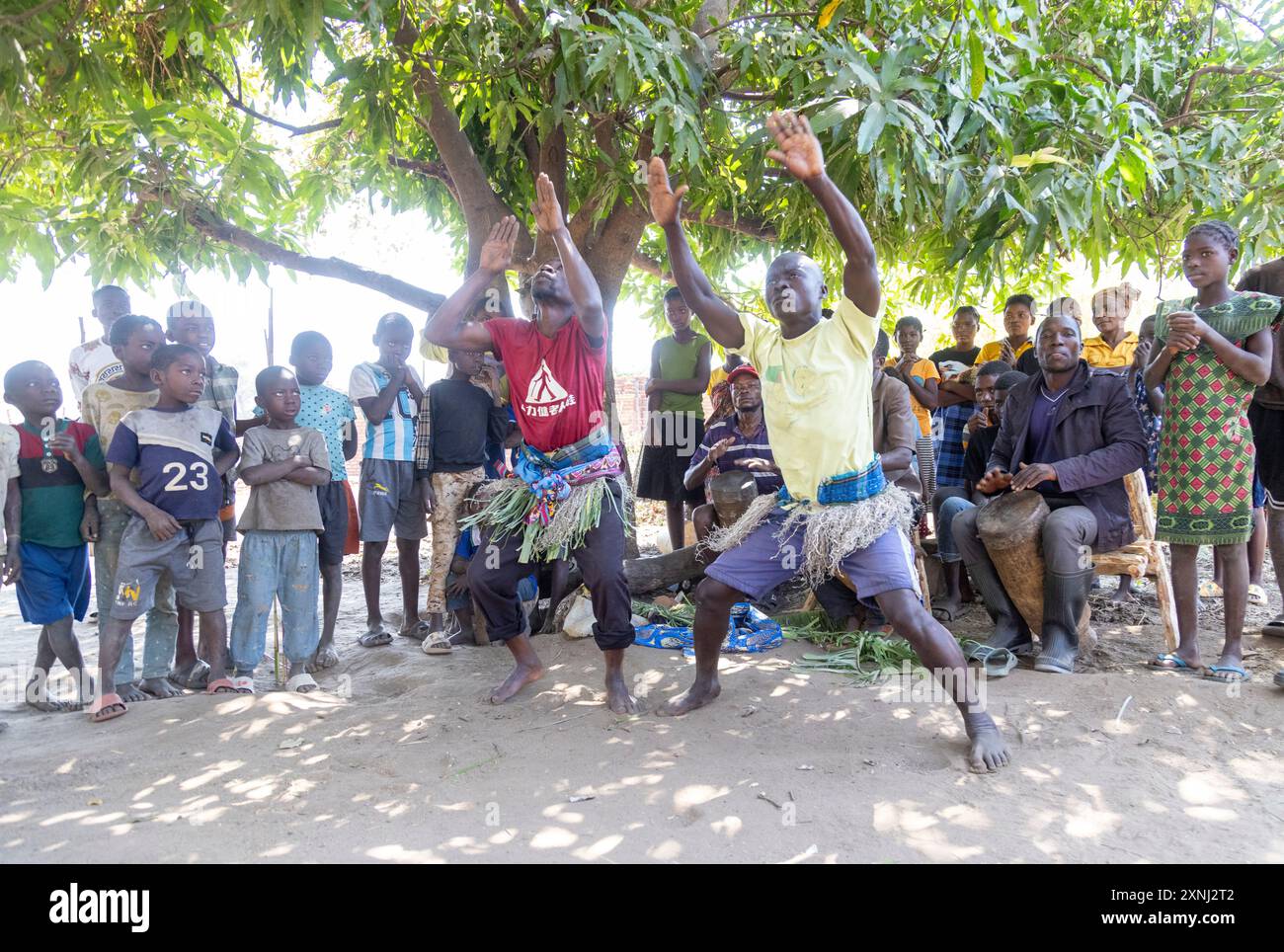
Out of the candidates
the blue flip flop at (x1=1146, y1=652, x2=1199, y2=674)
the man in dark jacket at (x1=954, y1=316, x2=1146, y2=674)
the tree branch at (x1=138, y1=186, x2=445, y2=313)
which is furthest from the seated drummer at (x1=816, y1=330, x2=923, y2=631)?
the tree branch at (x1=138, y1=186, x2=445, y2=313)

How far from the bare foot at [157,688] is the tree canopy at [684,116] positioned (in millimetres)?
2215

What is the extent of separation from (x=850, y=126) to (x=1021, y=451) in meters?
1.94

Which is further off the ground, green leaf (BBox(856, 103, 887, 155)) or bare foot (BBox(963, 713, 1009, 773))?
green leaf (BBox(856, 103, 887, 155))

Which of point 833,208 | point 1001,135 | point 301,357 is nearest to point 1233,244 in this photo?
point 1001,135

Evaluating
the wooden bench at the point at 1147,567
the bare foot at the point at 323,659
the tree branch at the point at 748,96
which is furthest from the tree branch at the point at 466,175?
the wooden bench at the point at 1147,567

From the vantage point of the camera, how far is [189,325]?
476 cm

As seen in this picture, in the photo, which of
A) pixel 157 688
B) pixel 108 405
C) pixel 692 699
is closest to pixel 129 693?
pixel 157 688

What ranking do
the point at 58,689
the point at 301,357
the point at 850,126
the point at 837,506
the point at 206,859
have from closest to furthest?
1. the point at 206,859
2. the point at 837,506
3. the point at 850,126
4. the point at 58,689
5. the point at 301,357

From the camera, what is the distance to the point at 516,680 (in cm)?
424

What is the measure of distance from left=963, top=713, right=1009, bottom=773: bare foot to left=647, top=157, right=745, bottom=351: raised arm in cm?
169

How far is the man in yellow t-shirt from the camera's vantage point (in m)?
3.35

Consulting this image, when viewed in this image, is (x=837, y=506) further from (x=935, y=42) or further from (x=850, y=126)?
(x=935, y=42)

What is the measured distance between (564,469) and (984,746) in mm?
1996

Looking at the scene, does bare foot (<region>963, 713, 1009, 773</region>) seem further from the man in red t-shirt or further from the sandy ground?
the man in red t-shirt
